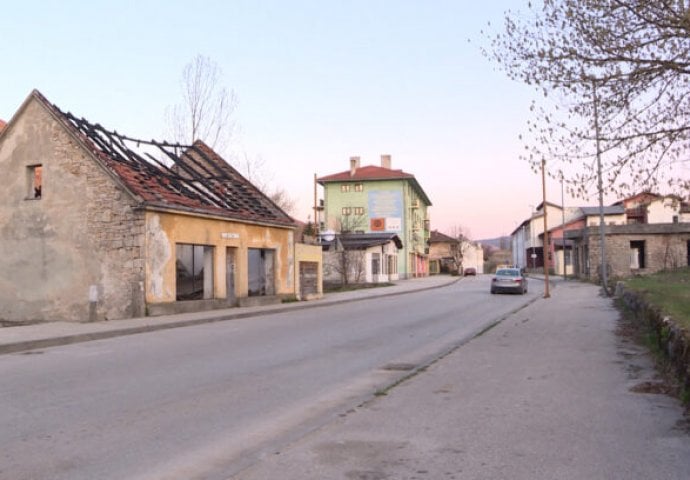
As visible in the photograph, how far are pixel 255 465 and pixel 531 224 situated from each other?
9342 centimetres

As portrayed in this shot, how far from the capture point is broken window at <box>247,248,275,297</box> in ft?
91.1

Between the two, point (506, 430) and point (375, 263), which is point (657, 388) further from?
point (375, 263)

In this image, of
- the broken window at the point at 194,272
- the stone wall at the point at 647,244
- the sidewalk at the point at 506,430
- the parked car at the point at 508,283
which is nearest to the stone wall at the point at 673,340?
the sidewalk at the point at 506,430

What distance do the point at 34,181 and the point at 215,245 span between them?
6493mm

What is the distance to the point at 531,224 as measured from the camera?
94.1 meters

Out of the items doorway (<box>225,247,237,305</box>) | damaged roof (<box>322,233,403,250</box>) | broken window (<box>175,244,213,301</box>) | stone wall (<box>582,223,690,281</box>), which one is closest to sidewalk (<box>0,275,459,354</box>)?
broken window (<box>175,244,213,301</box>)

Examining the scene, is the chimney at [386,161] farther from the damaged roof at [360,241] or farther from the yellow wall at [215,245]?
the yellow wall at [215,245]

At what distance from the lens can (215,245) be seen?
2352 centimetres

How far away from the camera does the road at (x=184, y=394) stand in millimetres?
5359

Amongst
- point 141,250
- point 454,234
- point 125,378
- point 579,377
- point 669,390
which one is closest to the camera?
point 669,390

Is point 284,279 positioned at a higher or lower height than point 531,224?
lower

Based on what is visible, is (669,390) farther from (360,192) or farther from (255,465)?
(360,192)

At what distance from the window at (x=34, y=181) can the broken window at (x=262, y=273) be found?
28.8 feet

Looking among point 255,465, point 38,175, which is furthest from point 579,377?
point 38,175
